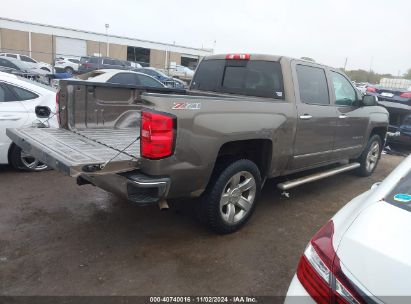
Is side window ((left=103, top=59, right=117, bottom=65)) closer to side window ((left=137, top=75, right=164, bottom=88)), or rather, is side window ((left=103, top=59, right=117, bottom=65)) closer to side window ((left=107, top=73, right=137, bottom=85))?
side window ((left=137, top=75, right=164, bottom=88))

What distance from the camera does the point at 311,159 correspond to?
4758mm

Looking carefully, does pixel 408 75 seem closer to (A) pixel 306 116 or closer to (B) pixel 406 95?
(B) pixel 406 95

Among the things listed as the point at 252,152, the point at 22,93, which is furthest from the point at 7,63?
the point at 252,152

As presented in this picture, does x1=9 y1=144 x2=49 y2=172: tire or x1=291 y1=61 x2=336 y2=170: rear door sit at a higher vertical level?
x1=291 y1=61 x2=336 y2=170: rear door

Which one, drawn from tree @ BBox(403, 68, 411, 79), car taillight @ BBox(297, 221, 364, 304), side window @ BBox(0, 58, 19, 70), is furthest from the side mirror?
tree @ BBox(403, 68, 411, 79)

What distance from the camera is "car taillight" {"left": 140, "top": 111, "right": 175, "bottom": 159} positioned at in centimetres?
290

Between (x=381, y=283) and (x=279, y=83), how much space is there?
10.4ft

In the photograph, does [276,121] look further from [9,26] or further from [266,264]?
[9,26]

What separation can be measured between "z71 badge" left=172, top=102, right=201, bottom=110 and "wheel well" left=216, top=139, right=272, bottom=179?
66 cm

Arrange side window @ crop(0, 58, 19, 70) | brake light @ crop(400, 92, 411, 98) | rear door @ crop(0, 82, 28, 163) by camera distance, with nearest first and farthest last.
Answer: rear door @ crop(0, 82, 28, 163) → brake light @ crop(400, 92, 411, 98) → side window @ crop(0, 58, 19, 70)

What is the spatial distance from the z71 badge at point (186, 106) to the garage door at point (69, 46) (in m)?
40.9

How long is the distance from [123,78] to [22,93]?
4.93m

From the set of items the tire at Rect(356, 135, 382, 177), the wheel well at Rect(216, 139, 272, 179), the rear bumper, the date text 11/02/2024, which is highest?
the wheel well at Rect(216, 139, 272, 179)

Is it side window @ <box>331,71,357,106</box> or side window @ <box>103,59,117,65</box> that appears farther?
side window @ <box>103,59,117,65</box>
